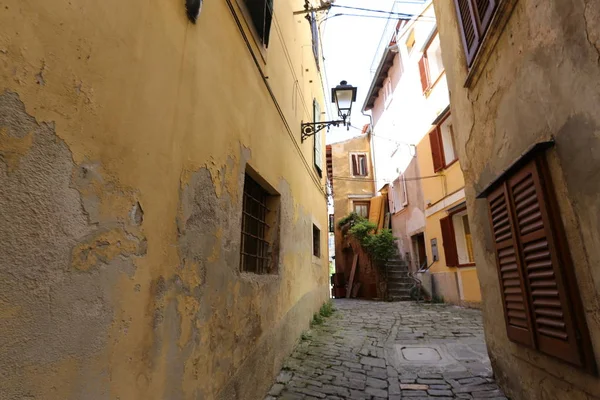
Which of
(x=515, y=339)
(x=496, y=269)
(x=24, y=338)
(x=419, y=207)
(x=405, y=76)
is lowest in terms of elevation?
(x=515, y=339)

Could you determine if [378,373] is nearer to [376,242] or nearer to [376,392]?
[376,392]

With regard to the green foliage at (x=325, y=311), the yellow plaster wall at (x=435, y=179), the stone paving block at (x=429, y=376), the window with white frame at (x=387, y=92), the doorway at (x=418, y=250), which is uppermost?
the window with white frame at (x=387, y=92)

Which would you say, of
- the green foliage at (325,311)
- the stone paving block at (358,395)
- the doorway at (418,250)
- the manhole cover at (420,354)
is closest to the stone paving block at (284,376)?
the stone paving block at (358,395)

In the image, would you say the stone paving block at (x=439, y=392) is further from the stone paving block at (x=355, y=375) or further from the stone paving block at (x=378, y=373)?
the stone paving block at (x=355, y=375)

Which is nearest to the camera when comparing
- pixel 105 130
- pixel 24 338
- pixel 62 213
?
pixel 24 338

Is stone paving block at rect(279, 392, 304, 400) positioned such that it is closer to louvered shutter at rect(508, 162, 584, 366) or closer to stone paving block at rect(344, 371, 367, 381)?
stone paving block at rect(344, 371, 367, 381)

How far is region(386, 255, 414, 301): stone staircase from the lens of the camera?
1258 cm

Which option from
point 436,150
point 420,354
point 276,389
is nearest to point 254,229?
point 276,389

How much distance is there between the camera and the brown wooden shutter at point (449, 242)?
9.83 m

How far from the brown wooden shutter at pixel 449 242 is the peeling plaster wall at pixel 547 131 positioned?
6311 millimetres

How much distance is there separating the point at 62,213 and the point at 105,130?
0.43m

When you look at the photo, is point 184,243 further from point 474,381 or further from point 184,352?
point 474,381

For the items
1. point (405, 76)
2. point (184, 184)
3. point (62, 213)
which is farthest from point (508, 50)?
point (405, 76)

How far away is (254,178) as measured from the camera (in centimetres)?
379
